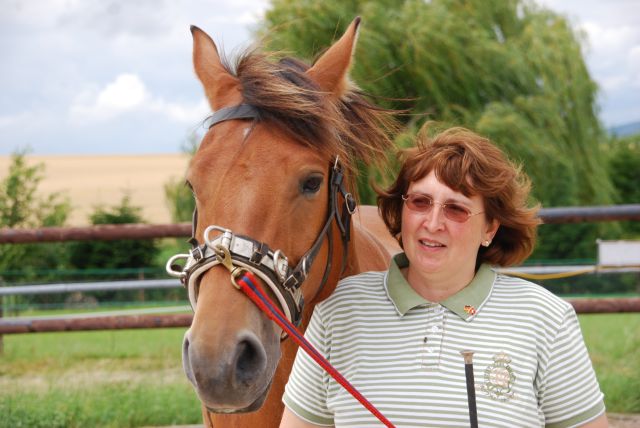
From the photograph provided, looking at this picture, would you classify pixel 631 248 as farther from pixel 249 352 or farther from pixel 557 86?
pixel 557 86

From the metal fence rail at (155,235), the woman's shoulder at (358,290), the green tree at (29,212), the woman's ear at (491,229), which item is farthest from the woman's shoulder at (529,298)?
the green tree at (29,212)

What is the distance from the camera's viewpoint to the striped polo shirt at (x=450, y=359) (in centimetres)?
170

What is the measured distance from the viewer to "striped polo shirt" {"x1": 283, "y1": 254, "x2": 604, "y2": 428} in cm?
170

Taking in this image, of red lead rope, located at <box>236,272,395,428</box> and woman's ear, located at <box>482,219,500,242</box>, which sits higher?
woman's ear, located at <box>482,219,500,242</box>

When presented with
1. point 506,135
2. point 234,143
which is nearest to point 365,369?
point 234,143

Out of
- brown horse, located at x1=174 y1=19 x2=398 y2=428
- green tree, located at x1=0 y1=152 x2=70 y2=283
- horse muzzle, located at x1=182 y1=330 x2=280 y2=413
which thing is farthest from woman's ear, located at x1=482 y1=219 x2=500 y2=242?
green tree, located at x1=0 y1=152 x2=70 y2=283

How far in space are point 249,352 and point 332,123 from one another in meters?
0.75

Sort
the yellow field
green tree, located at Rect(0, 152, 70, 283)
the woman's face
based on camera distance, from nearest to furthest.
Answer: the woman's face
green tree, located at Rect(0, 152, 70, 283)
the yellow field

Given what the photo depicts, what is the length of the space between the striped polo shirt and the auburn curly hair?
0.58ft

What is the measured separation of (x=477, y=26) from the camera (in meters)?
15.9

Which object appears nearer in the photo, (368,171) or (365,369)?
(365,369)

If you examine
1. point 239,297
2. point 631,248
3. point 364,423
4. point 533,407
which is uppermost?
point 239,297

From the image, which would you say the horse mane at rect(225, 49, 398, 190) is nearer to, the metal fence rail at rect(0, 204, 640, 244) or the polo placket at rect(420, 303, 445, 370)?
the polo placket at rect(420, 303, 445, 370)

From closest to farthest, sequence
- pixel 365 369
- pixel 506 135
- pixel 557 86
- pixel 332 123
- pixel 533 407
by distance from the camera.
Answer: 1. pixel 533 407
2. pixel 365 369
3. pixel 332 123
4. pixel 506 135
5. pixel 557 86
